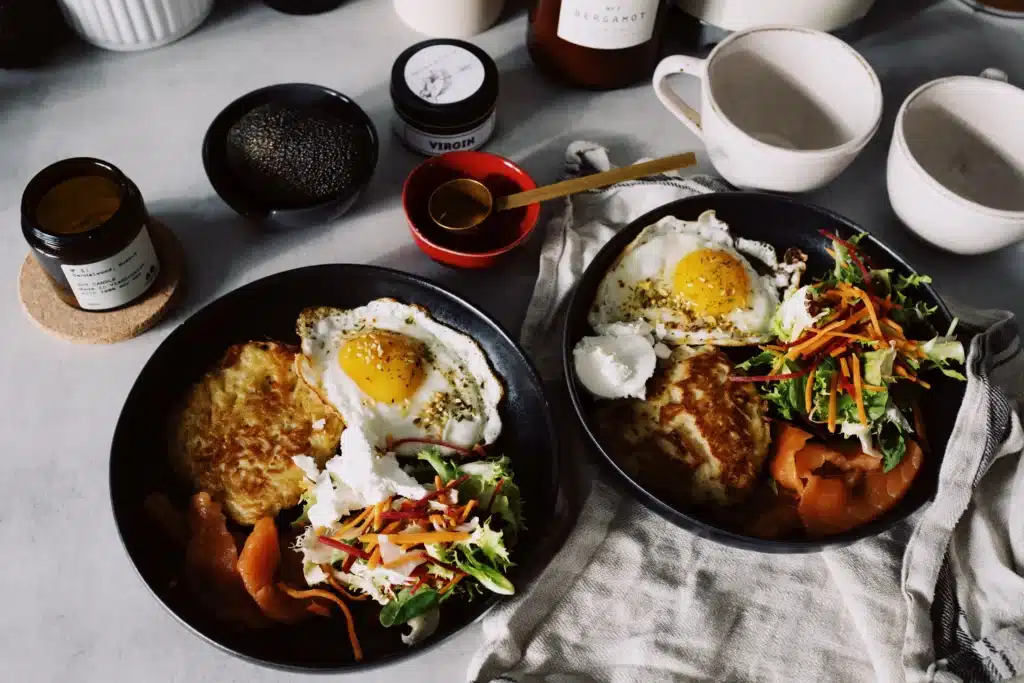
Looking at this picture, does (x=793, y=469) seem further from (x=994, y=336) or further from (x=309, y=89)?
(x=309, y=89)

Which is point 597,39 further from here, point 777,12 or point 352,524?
point 352,524

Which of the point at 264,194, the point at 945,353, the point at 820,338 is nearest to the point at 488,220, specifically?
the point at 264,194

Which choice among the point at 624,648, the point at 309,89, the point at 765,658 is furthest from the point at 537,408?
the point at 309,89

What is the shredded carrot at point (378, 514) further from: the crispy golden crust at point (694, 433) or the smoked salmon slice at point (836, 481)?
the smoked salmon slice at point (836, 481)

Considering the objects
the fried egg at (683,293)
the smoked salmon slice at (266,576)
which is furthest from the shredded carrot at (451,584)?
the fried egg at (683,293)

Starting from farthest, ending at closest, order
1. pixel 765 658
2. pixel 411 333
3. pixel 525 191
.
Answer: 1. pixel 525 191
2. pixel 411 333
3. pixel 765 658

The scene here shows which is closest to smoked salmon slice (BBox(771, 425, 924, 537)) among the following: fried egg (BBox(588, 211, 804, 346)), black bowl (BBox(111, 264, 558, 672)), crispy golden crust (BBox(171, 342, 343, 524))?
fried egg (BBox(588, 211, 804, 346))
